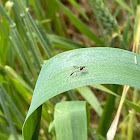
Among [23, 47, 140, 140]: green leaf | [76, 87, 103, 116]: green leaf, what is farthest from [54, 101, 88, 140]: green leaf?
[76, 87, 103, 116]: green leaf

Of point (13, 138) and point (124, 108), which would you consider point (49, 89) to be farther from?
point (124, 108)

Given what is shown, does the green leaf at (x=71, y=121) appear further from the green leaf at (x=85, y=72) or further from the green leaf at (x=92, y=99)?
the green leaf at (x=92, y=99)

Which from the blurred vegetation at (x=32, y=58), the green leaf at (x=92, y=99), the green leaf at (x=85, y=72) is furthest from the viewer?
the green leaf at (x=92, y=99)

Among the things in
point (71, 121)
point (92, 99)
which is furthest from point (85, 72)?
point (92, 99)

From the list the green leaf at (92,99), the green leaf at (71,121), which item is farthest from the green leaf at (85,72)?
the green leaf at (92,99)

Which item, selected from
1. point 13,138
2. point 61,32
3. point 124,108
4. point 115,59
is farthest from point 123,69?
point 61,32

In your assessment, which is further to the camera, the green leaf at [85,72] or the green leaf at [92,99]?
the green leaf at [92,99]
